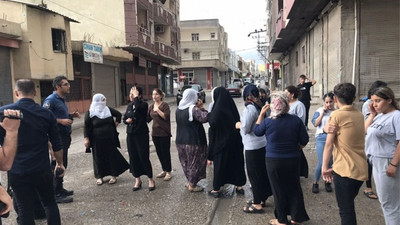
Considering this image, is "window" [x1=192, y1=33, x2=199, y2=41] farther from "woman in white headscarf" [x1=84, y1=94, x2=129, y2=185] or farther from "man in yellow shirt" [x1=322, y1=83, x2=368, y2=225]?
"man in yellow shirt" [x1=322, y1=83, x2=368, y2=225]

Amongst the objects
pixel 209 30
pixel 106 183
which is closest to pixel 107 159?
pixel 106 183

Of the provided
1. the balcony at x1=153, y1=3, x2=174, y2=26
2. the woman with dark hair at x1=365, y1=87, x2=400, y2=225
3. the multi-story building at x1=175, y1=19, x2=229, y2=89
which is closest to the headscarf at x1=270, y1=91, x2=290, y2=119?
the woman with dark hair at x1=365, y1=87, x2=400, y2=225

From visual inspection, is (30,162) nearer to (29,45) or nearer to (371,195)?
(371,195)

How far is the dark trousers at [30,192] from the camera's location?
3418mm

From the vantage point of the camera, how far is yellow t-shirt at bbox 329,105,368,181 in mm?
3281

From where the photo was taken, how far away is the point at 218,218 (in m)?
4.43

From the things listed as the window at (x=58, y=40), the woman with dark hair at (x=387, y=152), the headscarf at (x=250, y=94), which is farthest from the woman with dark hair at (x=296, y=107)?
the window at (x=58, y=40)

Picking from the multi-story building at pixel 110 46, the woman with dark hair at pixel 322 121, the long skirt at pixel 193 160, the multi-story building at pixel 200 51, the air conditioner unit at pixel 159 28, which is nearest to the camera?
the woman with dark hair at pixel 322 121

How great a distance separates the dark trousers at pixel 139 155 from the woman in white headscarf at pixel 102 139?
0.39 m

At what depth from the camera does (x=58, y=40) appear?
1706 centimetres

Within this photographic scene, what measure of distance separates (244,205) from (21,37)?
1401cm

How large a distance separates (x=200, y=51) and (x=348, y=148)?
2041 inches

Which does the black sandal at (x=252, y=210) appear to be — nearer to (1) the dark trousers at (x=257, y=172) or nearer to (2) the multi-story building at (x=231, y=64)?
(1) the dark trousers at (x=257, y=172)

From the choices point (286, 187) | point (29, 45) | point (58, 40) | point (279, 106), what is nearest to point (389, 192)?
point (286, 187)
